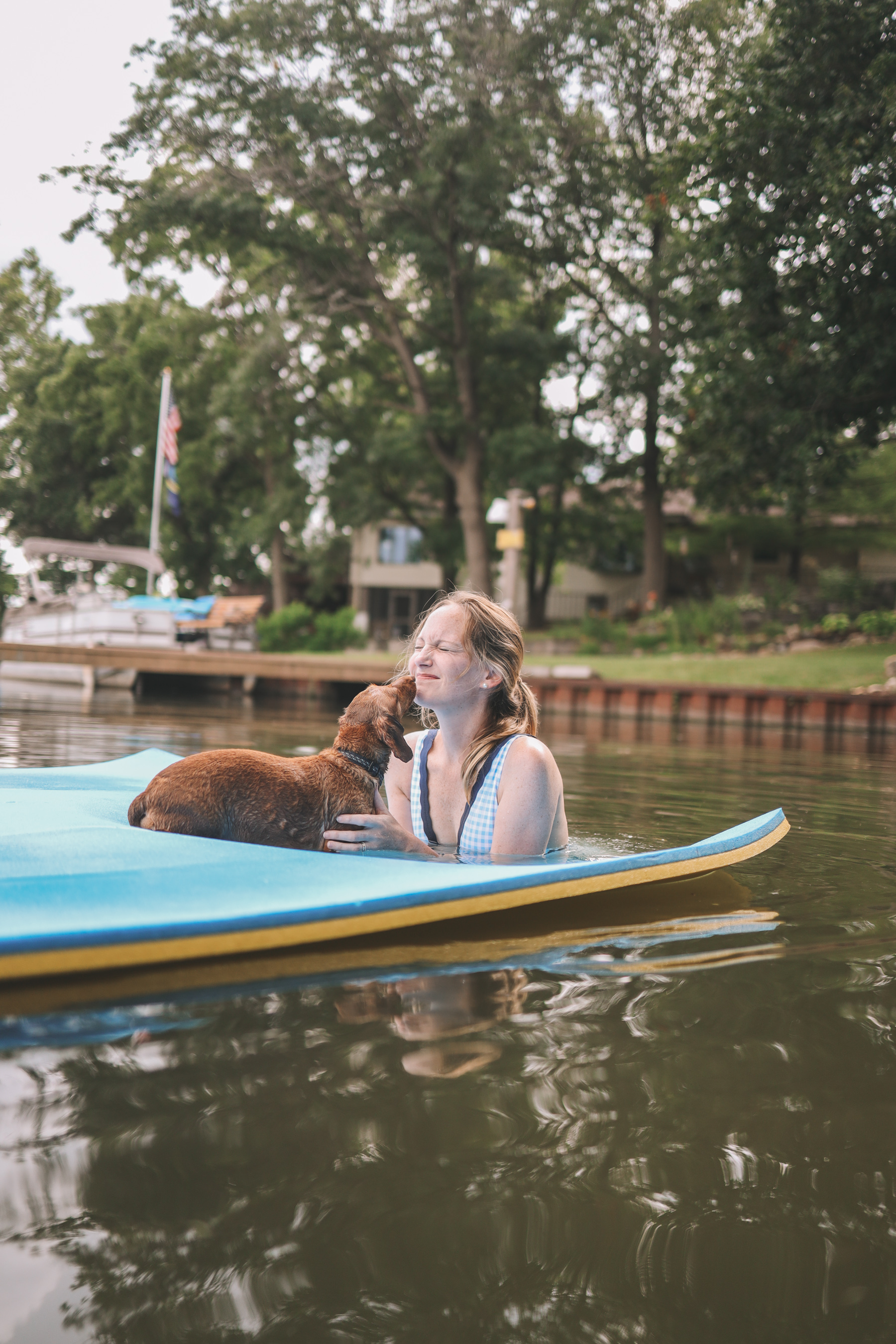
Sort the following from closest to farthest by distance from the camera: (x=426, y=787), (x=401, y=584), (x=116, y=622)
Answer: (x=426, y=787)
(x=116, y=622)
(x=401, y=584)

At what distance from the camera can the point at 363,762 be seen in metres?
3.87

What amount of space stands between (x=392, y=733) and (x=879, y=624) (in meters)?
22.4

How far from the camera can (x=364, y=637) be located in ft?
102

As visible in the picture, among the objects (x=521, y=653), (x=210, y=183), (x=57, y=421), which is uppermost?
(x=210, y=183)

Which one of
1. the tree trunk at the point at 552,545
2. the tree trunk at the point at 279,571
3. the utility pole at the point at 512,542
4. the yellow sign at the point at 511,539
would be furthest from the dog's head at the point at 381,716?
the tree trunk at the point at 279,571

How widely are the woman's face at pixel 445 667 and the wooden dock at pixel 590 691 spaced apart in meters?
13.0

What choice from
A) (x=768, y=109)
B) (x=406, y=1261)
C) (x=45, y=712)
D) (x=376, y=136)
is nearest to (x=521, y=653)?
(x=406, y=1261)

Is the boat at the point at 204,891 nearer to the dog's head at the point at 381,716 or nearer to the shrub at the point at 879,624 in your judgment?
the dog's head at the point at 381,716

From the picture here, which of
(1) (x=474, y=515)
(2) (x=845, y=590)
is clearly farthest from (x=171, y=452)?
(2) (x=845, y=590)

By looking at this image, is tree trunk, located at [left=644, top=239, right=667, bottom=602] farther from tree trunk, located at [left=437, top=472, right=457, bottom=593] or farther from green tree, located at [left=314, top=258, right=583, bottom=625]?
tree trunk, located at [left=437, top=472, right=457, bottom=593]

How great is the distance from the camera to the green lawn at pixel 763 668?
19.2 meters

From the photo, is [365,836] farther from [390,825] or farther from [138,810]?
[138,810]

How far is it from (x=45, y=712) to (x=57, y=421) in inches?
1244

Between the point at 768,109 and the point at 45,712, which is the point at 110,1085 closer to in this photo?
the point at 45,712
